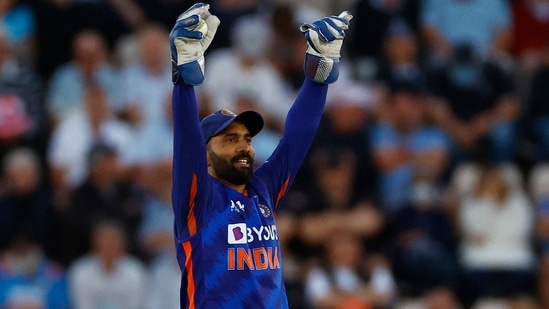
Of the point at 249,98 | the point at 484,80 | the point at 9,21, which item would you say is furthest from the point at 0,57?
the point at 484,80

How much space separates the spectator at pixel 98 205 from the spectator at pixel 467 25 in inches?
151

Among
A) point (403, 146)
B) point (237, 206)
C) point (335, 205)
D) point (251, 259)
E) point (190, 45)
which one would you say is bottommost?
point (335, 205)

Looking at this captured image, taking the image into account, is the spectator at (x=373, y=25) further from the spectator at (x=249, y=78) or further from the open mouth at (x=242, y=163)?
the open mouth at (x=242, y=163)

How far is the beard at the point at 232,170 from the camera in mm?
6027

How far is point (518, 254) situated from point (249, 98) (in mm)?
2839

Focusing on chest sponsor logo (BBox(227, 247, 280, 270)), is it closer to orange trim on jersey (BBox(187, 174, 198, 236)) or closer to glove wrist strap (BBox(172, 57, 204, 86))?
orange trim on jersey (BBox(187, 174, 198, 236))

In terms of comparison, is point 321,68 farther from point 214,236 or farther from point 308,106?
point 214,236

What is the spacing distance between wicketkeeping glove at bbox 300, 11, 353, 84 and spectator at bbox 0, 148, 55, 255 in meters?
4.59

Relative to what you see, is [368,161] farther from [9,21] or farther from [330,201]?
[9,21]

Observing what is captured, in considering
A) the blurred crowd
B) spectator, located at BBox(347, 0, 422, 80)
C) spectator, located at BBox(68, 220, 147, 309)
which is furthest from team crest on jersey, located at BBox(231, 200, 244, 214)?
spectator, located at BBox(347, 0, 422, 80)

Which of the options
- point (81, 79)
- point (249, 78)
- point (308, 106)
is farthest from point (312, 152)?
point (308, 106)

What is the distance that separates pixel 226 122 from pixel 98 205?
452 centimetres

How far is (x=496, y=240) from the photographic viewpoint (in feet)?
36.8

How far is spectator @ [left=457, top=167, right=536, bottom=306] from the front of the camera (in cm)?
1098
